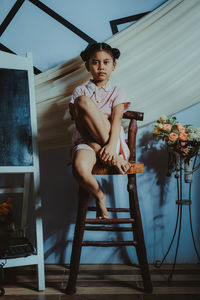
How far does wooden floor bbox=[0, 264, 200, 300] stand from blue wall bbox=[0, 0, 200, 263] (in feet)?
0.45

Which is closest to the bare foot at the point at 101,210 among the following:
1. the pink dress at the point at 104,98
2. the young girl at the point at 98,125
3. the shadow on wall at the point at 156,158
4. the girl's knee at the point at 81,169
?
the young girl at the point at 98,125

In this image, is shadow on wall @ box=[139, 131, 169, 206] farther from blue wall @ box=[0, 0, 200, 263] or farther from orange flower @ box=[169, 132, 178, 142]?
orange flower @ box=[169, 132, 178, 142]

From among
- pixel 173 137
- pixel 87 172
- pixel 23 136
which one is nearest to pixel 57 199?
pixel 23 136

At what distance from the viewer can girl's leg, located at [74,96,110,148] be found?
1514mm

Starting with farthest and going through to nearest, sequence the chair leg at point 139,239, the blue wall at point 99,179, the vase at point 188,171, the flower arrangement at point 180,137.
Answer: the blue wall at point 99,179
the vase at point 188,171
the flower arrangement at point 180,137
the chair leg at point 139,239

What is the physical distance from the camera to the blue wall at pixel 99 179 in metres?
2.06

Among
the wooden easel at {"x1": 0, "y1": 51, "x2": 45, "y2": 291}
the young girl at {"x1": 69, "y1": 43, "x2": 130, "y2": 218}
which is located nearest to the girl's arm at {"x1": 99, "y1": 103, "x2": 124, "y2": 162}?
the young girl at {"x1": 69, "y1": 43, "x2": 130, "y2": 218}

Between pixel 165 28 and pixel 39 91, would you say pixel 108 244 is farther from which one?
pixel 165 28

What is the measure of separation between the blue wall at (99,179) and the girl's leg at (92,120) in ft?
1.86

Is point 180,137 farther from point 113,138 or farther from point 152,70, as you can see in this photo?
point 152,70

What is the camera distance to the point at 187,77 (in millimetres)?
1978

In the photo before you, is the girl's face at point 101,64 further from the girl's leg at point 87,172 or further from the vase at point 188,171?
the vase at point 188,171

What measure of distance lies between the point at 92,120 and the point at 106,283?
0.90 m

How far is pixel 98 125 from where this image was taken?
60.2 inches
